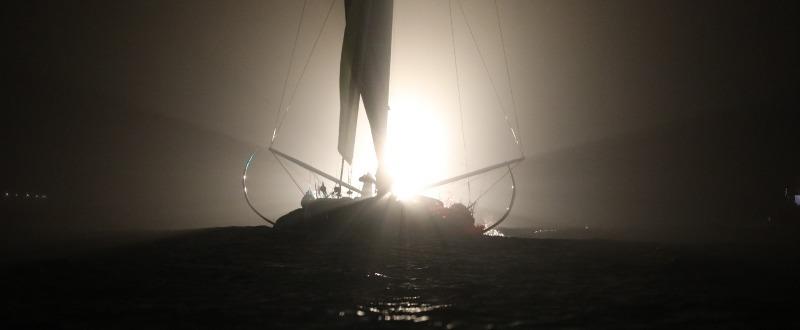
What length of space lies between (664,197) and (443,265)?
511 ft

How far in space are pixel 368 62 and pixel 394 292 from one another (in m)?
18.0

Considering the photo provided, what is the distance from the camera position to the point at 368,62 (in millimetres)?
24203

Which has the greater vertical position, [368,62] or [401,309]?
[368,62]

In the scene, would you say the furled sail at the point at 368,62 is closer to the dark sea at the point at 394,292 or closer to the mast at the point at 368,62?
the mast at the point at 368,62

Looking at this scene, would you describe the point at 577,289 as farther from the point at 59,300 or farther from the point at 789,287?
the point at 59,300

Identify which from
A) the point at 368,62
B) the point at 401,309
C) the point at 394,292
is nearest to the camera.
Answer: the point at 401,309

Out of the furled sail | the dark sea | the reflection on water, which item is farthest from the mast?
the reflection on water

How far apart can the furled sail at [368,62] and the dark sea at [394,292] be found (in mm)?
13551

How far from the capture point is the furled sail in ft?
78.6

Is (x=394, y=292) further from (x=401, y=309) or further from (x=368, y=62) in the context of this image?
(x=368, y=62)

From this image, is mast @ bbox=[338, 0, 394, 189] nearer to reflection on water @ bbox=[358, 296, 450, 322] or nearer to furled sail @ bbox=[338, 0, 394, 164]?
furled sail @ bbox=[338, 0, 394, 164]

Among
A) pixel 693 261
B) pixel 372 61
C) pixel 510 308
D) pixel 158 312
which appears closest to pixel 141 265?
pixel 158 312

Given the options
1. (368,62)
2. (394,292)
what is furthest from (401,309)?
(368,62)

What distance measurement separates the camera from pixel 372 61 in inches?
958
